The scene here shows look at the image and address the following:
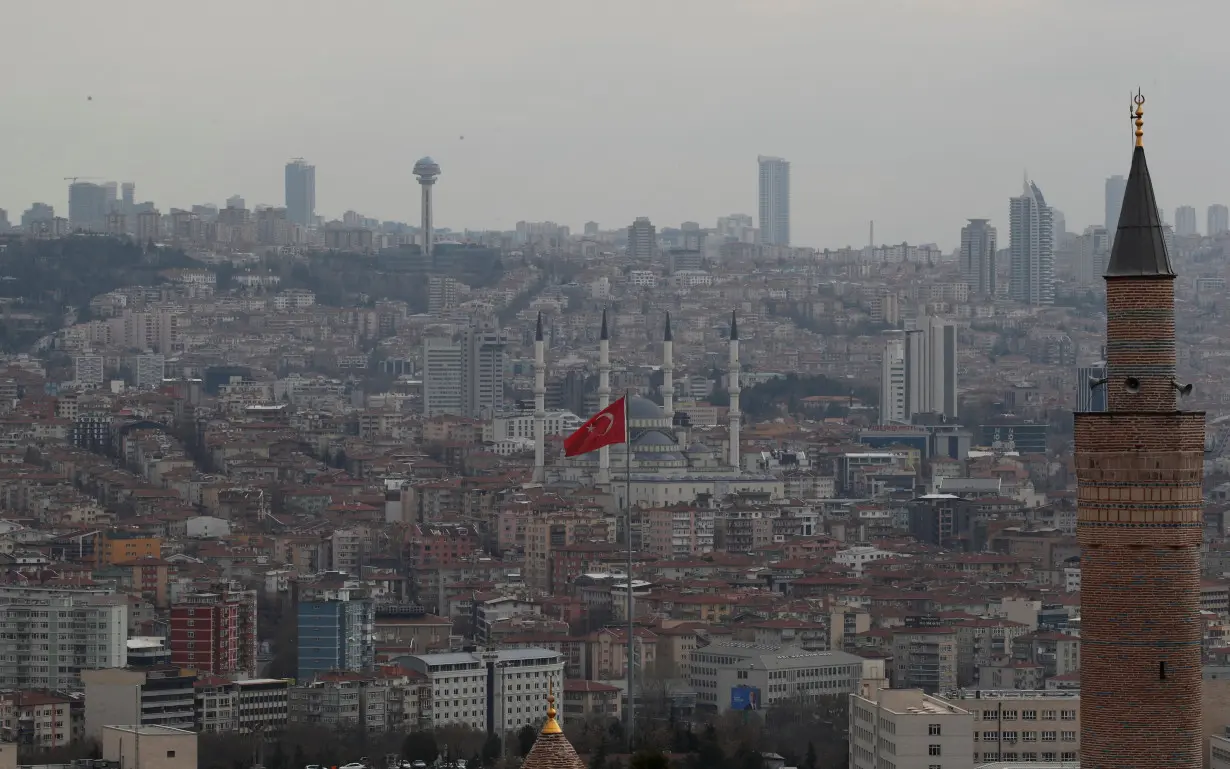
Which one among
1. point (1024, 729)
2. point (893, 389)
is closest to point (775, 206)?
point (893, 389)

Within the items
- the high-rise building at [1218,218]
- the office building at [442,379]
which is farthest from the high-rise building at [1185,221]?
the office building at [442,379]

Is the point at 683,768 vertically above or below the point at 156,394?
below

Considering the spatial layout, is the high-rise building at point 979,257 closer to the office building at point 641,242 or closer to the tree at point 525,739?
the office building at point 641,242

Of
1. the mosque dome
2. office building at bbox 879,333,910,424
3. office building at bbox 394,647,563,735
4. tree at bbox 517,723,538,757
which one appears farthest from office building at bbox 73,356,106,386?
tree at bbox 517,723,538,757

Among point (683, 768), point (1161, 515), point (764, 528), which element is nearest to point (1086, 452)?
point (1161, 515)

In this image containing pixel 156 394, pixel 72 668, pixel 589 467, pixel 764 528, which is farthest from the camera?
pixel 156 394

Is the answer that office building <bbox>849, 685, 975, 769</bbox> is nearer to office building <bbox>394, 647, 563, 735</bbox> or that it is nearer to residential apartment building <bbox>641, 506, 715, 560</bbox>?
office building <bbox>394, 647, 563, 735</bbox>

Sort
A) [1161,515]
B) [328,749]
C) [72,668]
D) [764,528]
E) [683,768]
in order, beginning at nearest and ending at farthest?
[1161,515] → [683,768] → [328,749] → [72,668] → [764,528]

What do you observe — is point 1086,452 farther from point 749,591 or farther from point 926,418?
point 926,418
